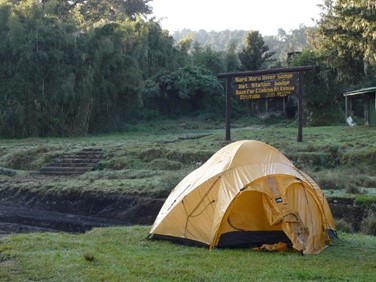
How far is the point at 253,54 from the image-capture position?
4722 centimetres

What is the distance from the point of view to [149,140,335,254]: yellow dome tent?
9359 millimetres

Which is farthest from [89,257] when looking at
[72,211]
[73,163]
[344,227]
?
[73,163]

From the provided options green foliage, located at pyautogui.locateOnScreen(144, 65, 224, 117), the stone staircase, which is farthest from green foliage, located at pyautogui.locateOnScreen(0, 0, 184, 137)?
the stone staircase

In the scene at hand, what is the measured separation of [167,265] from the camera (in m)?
7.77

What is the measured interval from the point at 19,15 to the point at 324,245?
1115 inches

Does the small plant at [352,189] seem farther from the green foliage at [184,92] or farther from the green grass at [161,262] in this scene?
the green foliage at [184,92]

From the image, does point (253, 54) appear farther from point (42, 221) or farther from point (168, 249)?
point (168, 249)

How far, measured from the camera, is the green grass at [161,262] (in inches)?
282

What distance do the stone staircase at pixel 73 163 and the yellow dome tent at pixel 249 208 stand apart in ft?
41.5

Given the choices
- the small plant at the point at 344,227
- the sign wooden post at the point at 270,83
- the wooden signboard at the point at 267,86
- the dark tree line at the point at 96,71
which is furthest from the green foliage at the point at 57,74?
the small plant at the point at 344,227

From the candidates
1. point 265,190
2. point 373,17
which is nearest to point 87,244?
point 265,190

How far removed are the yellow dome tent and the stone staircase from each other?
41.5 feet

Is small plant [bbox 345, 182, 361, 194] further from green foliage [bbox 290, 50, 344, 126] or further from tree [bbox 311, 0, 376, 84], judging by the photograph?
green foliage [bbox 290, 50, 344, 126]

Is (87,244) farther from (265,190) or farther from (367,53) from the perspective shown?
(367,53)
